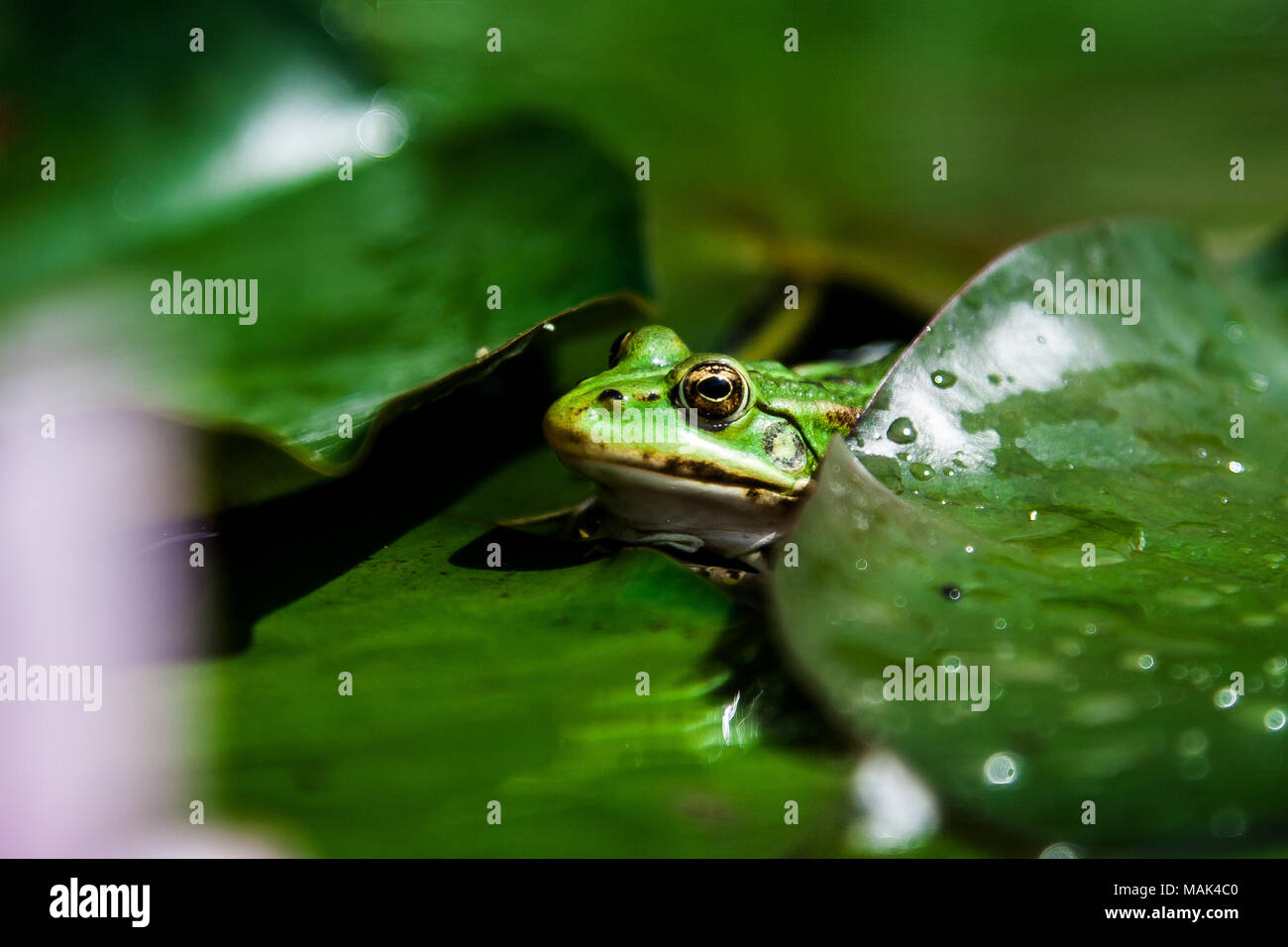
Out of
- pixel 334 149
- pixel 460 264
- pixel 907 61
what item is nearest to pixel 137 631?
pixel 460 264

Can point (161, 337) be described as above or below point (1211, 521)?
above

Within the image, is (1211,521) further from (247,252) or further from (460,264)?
(247,252)

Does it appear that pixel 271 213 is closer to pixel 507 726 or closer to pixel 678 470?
pixel 678 470

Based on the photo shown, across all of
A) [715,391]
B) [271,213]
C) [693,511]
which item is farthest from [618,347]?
[271,213]

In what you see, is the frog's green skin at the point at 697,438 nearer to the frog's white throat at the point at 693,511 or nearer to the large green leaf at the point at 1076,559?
the frog's white throat at the point at 693,511

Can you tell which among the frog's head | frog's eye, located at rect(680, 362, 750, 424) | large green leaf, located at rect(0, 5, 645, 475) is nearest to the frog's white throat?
the frog's head

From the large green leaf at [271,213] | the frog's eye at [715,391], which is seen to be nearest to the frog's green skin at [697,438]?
the frog's eye at [715,391]
